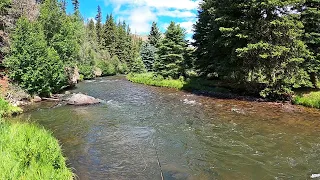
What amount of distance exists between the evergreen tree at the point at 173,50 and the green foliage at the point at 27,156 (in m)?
32.8

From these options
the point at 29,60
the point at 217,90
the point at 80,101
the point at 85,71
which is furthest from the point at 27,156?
the point at 85,71

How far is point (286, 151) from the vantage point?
11906 millimetres

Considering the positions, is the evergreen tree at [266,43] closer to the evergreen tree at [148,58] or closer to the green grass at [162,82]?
the green grass at [162,82]

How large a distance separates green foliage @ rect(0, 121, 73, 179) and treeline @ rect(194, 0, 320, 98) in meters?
19.7

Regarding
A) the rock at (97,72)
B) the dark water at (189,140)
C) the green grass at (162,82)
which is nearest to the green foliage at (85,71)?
the rock at (97,72)

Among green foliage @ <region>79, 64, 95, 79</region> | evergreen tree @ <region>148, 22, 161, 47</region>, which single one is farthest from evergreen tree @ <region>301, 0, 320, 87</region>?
evergreen tree @ <region>148, 22, 161, 47</region>

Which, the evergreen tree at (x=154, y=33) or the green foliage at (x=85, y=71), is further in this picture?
the evergreen tree at (x=154, y=33)

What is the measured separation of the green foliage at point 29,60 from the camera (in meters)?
23.2

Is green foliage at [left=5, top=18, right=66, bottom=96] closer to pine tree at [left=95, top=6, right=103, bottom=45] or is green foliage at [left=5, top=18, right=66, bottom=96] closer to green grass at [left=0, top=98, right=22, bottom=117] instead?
green grass at [left=0, top=98, right=22, bottom=117]

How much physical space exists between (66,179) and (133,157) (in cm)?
376

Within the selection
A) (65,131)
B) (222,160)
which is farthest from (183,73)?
(222,160)

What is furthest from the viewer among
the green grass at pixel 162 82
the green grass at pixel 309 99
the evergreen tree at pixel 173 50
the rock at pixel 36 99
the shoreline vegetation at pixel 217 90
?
the evergreen tree at pixel 173 50

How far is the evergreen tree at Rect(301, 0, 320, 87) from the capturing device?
24.3m

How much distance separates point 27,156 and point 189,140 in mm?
8257
